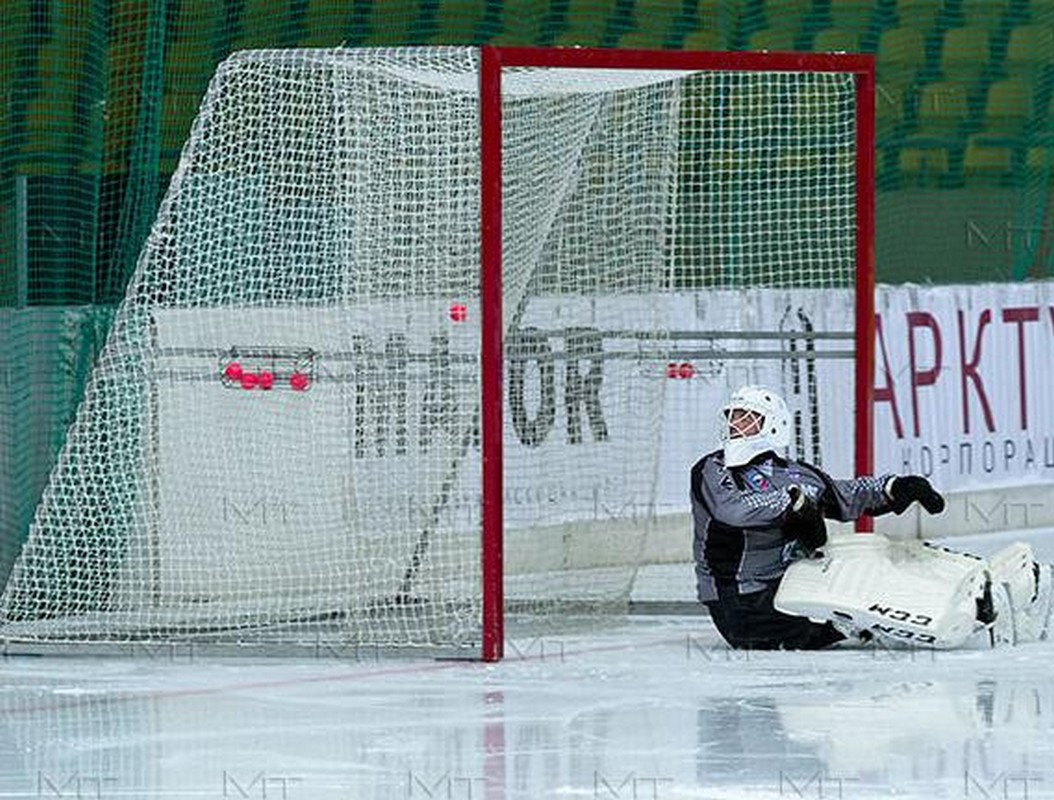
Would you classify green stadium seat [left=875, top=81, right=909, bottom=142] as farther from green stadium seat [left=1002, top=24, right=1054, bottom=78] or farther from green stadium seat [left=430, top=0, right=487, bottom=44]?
green stadium seat [left=430, top=0, right=487, bottom=44]

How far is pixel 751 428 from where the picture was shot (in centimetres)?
921

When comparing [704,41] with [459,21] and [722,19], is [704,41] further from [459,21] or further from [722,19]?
[459,21]

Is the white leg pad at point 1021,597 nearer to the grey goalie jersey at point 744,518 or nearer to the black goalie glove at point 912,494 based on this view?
the black goalie glove at point 912,494

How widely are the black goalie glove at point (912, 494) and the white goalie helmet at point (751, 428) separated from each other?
1.40ft

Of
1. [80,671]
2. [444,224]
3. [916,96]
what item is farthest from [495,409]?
[916,96]

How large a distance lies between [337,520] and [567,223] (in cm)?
170

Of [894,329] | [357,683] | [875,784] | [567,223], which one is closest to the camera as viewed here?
[875,784]

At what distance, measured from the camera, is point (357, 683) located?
8.63 meters

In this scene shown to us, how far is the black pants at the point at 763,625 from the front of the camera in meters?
9.23

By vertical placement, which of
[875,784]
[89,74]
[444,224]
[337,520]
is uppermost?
[89,74]

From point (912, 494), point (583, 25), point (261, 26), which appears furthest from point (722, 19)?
point (912, 494)

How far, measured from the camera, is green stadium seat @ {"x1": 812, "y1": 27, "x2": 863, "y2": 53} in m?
13.8

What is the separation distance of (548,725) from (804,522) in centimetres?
166

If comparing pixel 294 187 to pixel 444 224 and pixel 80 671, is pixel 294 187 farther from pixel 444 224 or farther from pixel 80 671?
pixel 80 671
